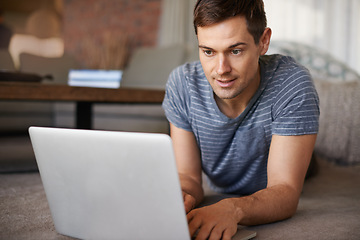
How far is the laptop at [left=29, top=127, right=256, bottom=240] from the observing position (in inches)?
28.5

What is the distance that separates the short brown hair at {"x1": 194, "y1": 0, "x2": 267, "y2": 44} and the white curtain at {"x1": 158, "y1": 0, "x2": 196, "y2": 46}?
2.97 metres

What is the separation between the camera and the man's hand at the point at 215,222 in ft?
2.82

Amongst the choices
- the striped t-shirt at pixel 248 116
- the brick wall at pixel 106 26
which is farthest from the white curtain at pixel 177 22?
the striped t-shirt at pixel 248 116

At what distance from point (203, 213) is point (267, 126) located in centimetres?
40

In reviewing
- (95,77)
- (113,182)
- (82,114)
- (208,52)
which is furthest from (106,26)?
(113,182)

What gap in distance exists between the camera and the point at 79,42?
5078 millimetres

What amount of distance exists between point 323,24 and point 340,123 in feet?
5.29

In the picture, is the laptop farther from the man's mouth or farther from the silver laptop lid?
the man's mouth

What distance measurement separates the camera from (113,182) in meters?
0.79

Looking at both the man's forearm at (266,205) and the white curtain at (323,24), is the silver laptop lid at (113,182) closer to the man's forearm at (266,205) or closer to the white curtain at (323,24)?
the man's forearm at (266,205)

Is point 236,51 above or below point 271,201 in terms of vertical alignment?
above

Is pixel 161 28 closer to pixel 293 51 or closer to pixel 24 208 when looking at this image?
pixel 293 51

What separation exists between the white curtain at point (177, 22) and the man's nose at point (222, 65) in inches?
119

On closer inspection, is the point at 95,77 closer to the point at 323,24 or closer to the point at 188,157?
the point at 323,24
